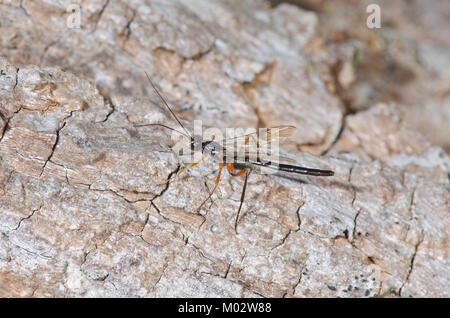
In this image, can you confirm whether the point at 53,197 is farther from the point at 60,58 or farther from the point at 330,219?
the point at 330,219

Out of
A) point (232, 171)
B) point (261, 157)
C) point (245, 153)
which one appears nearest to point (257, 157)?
Result: point (261, 157)

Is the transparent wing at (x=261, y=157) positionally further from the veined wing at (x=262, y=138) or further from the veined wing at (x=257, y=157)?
the veined wing at (x=262, y=138)

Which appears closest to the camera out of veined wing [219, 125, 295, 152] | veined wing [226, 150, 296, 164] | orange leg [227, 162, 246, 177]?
orange leg [227, 162, 246, 177]

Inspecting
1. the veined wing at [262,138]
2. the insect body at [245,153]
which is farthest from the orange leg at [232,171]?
the veined wing at [262,138]

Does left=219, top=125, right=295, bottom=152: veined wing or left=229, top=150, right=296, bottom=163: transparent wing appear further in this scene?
left=219, top=125, right=295, bottom=152: veined wing

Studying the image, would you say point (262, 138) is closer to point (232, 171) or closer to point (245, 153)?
point (245, 153)

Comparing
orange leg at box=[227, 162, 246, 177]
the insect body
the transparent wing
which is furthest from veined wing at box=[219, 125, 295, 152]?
orange leg at box=[227, 162, 246, 177]

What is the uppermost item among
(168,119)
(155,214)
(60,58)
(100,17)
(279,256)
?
(100,17)

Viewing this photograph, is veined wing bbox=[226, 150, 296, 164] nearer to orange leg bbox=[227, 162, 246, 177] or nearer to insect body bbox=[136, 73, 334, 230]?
insect body bbox=[136, 73, 334, 230]

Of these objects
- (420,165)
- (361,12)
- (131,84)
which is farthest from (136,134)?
(361,12)

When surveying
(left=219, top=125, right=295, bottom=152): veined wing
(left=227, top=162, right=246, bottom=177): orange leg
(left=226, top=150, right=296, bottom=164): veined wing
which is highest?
(left=219, top=125, right=295, bottom=152): veined wing

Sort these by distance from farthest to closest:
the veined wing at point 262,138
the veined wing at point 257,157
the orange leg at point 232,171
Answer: the veined wing at point 262,138 → the veined wing at point 257,157 → the orange leg at point 232,171
